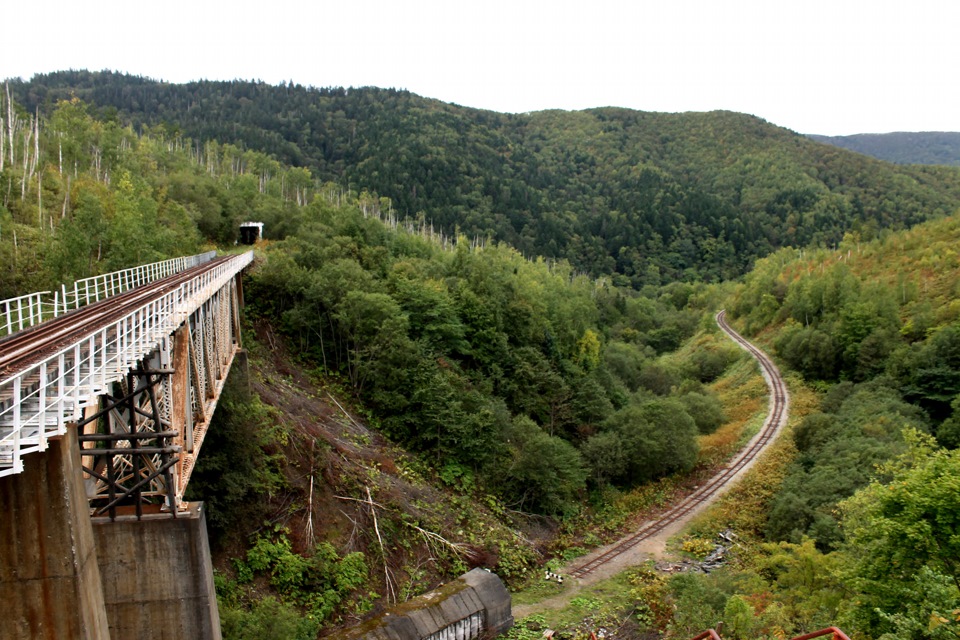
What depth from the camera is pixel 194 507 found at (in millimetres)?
14078

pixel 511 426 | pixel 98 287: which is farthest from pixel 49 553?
pixel 511 426

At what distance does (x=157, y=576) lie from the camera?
45.9 feet

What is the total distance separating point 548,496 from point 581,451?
20.4 ft

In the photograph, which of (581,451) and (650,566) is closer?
(650,566)

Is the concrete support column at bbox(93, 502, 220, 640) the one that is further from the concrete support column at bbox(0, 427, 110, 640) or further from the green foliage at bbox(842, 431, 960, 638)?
the green foliage at bbox(842, 431, 960, 638)

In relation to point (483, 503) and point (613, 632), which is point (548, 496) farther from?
point (613, 632)

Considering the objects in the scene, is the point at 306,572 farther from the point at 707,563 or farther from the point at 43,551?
the point at 707,563

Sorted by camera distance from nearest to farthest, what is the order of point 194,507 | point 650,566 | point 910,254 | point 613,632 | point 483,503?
point 194,507 < point 613,632 < point 650,566 < point 483,503 < point 910,254

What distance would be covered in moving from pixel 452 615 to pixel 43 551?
55.1ft

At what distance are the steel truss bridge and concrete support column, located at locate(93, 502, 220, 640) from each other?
433 millimetres

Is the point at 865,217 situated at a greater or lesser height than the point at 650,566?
greater

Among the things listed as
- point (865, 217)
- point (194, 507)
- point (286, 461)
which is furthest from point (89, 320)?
point (865, 217)

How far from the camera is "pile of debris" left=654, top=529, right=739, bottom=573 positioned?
3006cm

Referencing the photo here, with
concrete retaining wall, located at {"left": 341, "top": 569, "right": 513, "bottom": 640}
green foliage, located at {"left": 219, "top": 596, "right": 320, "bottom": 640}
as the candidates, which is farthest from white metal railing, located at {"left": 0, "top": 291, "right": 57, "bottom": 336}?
concrete retaining wall, located at {"left": 341, "top": 569, "right": 513, "bottom": 640}
